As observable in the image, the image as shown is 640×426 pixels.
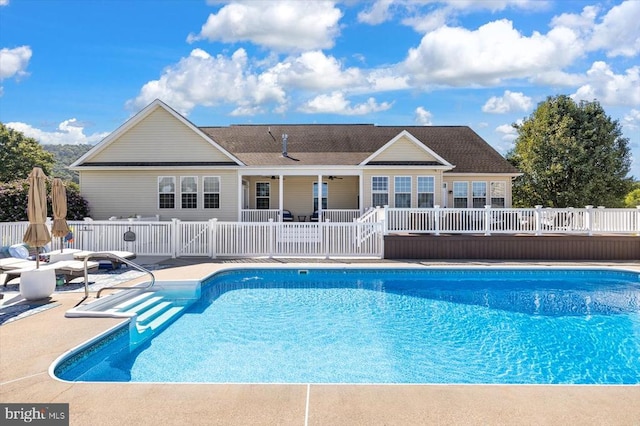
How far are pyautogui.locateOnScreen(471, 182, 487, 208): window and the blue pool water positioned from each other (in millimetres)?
9866

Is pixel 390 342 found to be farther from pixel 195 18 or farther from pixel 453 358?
pixel 195 18

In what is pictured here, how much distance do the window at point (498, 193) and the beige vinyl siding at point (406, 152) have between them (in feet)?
16.7

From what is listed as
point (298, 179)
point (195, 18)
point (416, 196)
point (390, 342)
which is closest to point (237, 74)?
point (195, 18)

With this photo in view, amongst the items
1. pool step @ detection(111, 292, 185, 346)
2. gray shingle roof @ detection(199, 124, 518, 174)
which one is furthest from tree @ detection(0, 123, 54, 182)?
pool step @ detection(111, 292, 185, 346)

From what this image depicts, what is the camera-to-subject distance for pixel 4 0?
18344mm

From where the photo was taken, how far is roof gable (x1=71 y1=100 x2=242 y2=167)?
19.2 meters

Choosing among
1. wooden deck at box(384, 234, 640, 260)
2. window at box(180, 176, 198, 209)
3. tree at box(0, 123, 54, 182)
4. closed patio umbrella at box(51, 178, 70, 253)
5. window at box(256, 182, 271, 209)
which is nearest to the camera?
closed patio umbrella at box(51, 178, 70, 253)

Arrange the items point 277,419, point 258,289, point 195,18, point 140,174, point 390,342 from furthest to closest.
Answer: point 195,18, point 140,174, point 258,289, point 390,342, point 277,419

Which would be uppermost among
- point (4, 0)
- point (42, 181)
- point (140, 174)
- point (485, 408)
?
point (4, 0)

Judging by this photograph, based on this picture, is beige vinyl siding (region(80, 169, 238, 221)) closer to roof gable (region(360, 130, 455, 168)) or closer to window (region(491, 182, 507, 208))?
roof gable (region(360, 130, 455, 168))

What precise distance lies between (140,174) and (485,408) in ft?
62.2

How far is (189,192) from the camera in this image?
19578 millimetres

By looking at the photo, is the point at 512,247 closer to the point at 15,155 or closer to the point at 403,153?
the point at 403,153

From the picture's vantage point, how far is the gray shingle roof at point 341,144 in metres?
21.5
